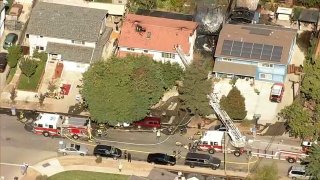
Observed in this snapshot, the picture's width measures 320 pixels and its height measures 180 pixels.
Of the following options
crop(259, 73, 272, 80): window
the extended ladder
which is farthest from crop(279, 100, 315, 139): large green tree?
crop(259, 73, 272, 80): window

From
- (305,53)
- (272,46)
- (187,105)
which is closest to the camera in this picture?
(187,105)

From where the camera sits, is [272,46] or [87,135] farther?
[272,46]

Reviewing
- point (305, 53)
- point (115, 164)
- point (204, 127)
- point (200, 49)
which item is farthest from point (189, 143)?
point (305, 53)

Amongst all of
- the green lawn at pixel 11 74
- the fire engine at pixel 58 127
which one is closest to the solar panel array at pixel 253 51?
the fire engine at pixel 58 127

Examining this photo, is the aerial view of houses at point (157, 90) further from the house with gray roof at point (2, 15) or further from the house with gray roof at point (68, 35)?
the house with gray roof at point (2, 15)

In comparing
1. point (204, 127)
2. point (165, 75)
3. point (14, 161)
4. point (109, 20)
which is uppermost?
point (109, 20)

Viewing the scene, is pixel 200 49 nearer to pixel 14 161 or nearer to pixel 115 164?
pixel 115 164

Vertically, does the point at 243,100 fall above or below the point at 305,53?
below

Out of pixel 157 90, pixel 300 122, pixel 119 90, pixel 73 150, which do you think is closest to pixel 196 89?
pixel 157 90
